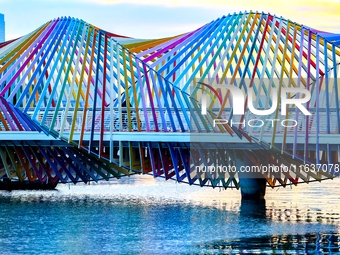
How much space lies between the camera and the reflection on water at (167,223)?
47.5 meters

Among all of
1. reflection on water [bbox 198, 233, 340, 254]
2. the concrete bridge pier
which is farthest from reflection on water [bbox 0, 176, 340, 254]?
the concrete bridge pier

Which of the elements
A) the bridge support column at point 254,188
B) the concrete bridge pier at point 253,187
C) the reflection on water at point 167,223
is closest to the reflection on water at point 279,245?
the reflection on water at point 167,223

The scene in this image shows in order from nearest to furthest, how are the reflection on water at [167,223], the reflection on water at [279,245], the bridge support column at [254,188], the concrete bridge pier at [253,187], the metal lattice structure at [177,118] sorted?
the reflection on water at [279,245], the reflection on water at [167,223], the metal lattice structure at [177,118], the concrete bridge pier at [253,187], the bridge support column at [254,188]

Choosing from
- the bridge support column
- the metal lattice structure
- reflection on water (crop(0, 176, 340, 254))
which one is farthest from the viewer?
the bridge support column

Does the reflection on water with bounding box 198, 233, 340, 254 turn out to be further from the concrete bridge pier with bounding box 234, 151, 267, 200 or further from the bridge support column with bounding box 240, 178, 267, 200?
the bridge support column with bounding box 240, 178, 267, 200

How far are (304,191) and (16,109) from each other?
90.7 feet

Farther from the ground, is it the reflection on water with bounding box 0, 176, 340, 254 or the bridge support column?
the bridge support column

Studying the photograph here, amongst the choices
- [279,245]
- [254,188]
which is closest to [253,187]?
[254,188]

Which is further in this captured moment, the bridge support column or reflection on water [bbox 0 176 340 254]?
the bridge support column

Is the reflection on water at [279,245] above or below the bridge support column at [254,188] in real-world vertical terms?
below

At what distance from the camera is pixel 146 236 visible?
167 feet

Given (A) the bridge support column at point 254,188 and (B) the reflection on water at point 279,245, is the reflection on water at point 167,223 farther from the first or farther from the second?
(A) the bridge support column at point 254,188

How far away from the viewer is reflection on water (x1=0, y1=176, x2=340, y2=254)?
156ft

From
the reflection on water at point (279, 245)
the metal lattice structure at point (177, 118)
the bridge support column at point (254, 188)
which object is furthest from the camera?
the bridge support column at point (254, 188)
